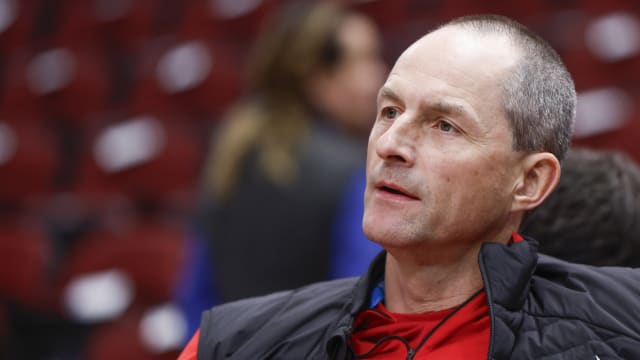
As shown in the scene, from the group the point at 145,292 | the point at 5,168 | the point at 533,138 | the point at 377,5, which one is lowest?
the point at 145,292

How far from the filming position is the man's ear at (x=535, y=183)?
1.32 m

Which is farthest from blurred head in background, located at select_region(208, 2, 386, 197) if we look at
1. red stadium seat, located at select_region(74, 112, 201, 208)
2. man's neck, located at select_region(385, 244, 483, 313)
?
red stadium seat, located at select_region(74, 112, 201, 208)

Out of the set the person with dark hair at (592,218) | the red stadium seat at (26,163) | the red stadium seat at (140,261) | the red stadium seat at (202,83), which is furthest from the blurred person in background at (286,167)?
the red stadium seat at (202,83)

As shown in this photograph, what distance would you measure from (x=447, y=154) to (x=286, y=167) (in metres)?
0.78

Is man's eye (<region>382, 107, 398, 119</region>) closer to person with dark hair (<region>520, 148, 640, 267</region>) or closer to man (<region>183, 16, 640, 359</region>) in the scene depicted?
man (<region>183, 16, 640, 359</region>)

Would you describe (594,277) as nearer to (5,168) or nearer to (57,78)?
(5,168)

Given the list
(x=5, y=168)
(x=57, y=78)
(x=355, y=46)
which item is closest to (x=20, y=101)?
(x=57, y=78)

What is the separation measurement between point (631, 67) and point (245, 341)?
3447 millimetres

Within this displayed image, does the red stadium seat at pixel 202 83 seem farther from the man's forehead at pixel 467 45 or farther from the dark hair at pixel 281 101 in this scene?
the man's forehead at pixel 467 45

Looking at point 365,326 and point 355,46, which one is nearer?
point 365,326

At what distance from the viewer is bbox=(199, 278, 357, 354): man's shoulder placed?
52.6 inches

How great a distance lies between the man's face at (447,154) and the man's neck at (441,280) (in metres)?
0.03

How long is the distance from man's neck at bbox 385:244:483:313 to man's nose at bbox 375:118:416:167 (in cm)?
12

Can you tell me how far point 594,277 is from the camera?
1.29 meters
